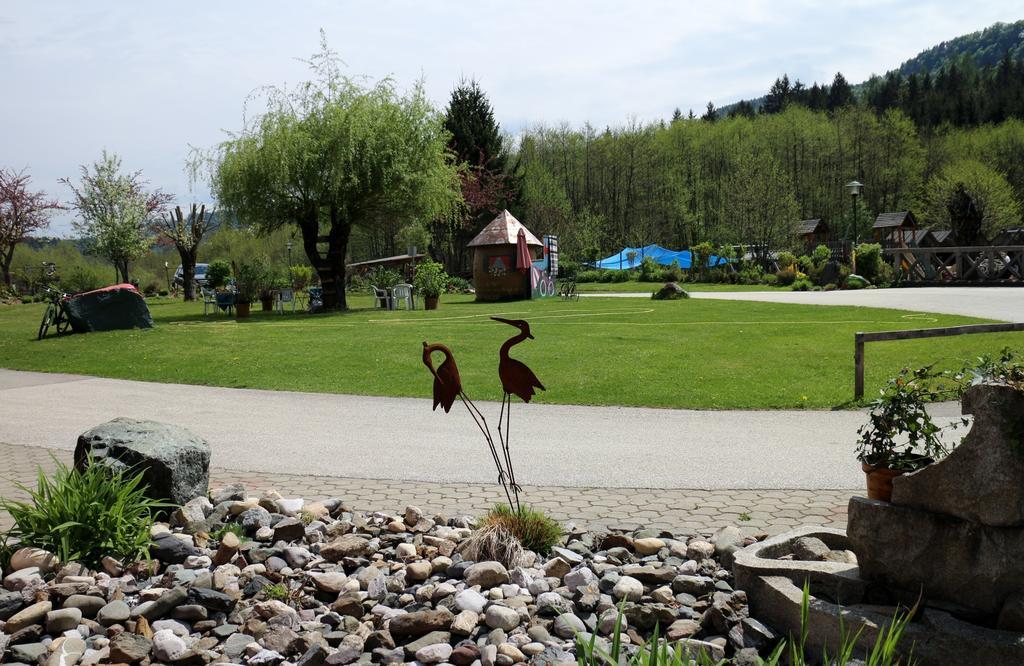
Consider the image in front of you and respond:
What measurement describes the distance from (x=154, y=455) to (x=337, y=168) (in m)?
24.4

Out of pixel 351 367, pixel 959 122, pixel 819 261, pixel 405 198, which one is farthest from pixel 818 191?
pixel 351 367

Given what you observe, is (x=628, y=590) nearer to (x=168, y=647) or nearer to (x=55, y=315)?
(x=168, y=647)

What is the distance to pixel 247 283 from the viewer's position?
2853 cm

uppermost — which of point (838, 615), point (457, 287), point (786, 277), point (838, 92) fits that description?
point (838, 92)

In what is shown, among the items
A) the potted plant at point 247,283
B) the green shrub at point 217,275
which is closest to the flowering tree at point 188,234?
the green shrub at point 217,275

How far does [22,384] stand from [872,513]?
1288 cm

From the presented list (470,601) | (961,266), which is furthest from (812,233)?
(470,601)

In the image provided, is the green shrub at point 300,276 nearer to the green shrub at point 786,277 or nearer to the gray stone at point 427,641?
the green shrub at point 786,277

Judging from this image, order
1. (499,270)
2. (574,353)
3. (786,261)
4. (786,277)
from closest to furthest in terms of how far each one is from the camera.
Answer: (574,353), (499,270), (786,277), (786,261)

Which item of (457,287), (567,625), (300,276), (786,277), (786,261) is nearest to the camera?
(567,625)

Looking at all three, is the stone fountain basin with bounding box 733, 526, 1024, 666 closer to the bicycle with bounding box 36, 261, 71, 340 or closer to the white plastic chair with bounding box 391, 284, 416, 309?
the bicycle with bounding box 36, 261, 71, 340

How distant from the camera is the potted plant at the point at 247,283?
27953 millimetres

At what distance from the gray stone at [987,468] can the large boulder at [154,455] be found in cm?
426

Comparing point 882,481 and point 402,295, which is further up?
point 402,295
